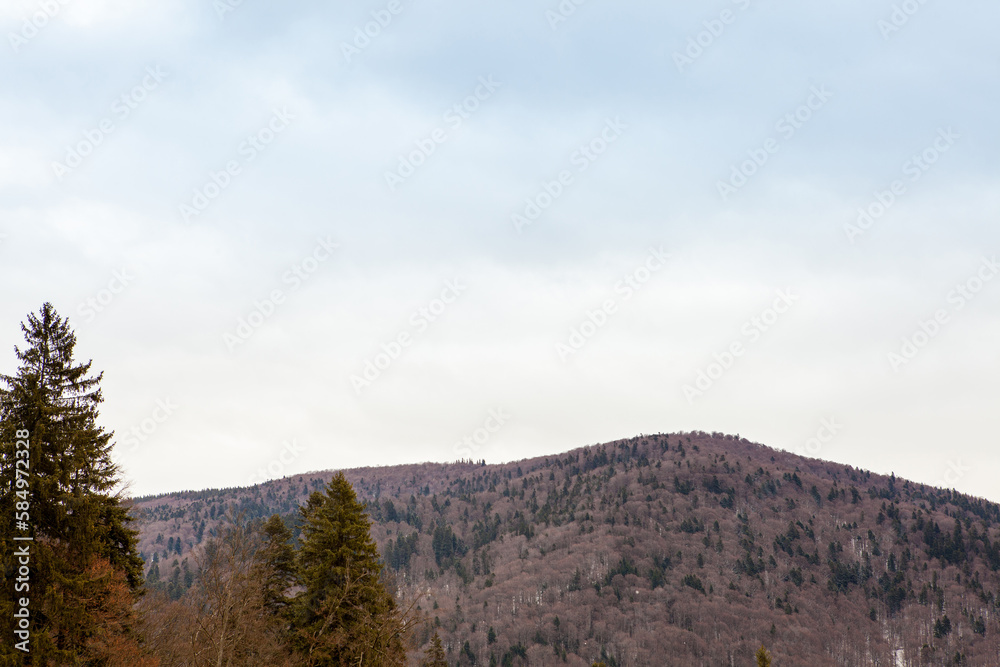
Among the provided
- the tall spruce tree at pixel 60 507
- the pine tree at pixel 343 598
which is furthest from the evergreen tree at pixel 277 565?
the tall spruce tree at pixel 60 507

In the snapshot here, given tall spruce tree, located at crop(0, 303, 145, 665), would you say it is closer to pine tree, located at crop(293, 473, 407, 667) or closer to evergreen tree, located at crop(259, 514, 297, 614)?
pine tree, located at crop(293, 473, 407, 667)

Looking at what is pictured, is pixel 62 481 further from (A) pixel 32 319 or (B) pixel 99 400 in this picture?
(A) pixel 32 319

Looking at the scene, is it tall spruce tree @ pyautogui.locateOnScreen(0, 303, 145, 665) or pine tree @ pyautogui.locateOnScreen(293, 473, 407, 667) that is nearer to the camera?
tall spruce tree @ pyautogui.locateOnScreen(0, 303, 145, 665)

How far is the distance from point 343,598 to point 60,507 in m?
10.9

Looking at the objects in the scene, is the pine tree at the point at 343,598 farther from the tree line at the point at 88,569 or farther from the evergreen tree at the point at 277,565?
the evergreen tree at the point at 277,565

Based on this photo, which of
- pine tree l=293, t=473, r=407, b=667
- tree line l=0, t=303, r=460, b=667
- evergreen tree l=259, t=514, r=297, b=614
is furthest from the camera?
evergreen tree l=259, t=514, r=297, b=614

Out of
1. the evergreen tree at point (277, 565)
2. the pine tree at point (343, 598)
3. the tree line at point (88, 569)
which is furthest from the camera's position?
the evergreen tree at point (277, 565)

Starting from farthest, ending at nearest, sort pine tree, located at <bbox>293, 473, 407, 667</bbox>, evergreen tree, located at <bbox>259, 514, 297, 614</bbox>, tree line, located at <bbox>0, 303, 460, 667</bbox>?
evergreen tree, located at <bbox>259, 514, 297, 614</bbox>, pine tree, located at <bbox>293, 473, 407, 667</bbox>, tree line, located at <bbox>0, 303, 460, 667</bbox>

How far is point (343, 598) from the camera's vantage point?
29.7 meters

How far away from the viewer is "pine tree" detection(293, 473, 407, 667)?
3031 cm

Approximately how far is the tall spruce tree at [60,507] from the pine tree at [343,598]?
23.2 feet

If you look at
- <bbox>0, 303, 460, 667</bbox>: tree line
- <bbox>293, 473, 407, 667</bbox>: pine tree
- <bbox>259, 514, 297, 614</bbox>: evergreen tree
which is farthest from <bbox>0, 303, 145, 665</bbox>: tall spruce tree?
<bbox>259, 514, 297, 614</bbox>: evergreen tree

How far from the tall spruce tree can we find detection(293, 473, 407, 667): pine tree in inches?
278

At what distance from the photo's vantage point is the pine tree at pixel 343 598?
30312 mm
